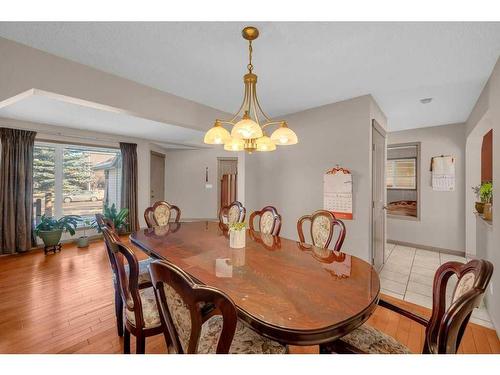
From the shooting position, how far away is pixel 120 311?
72.3 inches

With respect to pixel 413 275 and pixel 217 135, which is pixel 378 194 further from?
pixel 217 135

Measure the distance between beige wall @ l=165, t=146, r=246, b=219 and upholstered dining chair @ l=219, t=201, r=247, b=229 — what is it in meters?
3.68

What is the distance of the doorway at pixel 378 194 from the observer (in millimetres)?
2934

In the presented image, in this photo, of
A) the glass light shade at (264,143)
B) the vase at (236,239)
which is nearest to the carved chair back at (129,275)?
the vase at (236,239)

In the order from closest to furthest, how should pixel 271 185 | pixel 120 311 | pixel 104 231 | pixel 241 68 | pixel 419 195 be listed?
1. pixel 104 231
2. pixel 120 311
3. pixel 241 68
4. pixel 271 185
5. pixel 419 195

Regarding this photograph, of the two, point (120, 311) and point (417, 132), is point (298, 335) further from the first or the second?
point (417, 132)

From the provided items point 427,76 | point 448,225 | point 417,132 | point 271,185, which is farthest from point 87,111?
point 448,225

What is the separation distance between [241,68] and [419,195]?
4182 mm

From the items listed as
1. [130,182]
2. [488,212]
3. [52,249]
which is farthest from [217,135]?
[130,182]

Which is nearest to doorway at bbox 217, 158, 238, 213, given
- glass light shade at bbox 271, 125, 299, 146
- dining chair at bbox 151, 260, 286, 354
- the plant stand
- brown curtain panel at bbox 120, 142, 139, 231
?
brown curtain panel at bbox 120, 142, 139, 231

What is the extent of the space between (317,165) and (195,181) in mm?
4561

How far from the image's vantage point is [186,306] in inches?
33.4

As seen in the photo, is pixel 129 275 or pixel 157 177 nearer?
pixel 129 275

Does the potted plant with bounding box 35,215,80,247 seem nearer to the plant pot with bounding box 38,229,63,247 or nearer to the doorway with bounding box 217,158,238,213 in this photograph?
the plant pot with bounding box 38,229,63,247
